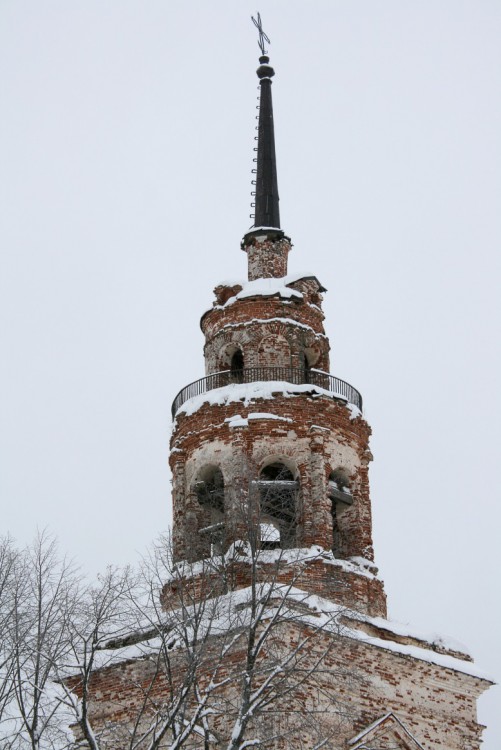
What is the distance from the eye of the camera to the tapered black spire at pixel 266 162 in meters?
28.7

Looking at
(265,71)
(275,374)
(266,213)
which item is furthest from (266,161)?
(275,374)

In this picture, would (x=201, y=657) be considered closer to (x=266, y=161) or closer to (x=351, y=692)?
(x=351, y=692)

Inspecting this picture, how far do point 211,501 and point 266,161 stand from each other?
29.9 ft

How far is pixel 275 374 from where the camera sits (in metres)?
25.7

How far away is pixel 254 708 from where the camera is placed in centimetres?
1686

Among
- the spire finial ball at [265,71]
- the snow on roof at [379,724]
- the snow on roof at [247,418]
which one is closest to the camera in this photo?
the snow on roof at [379,724]

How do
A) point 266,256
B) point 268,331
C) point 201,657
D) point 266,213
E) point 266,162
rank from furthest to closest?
1. point 266,162
2. point 266,213
3. point 266,256
4. point 268,331
5. point 201,657

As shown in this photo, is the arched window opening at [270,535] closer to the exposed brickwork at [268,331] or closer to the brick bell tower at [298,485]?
the brick bell tower at [298,485]

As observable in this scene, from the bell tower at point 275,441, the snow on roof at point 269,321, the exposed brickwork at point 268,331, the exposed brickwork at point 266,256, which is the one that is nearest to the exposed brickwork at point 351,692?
the bell tower at point 275,441

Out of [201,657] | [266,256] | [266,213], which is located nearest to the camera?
[201,657]

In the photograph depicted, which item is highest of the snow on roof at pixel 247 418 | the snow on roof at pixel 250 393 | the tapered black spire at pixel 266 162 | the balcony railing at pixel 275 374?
the tapered black spire at pixel 266 162

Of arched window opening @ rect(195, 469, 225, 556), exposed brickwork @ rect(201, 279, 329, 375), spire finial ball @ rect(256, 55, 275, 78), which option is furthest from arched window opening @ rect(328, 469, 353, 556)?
spire finial ball @ rect(256, 55, 275, 78)

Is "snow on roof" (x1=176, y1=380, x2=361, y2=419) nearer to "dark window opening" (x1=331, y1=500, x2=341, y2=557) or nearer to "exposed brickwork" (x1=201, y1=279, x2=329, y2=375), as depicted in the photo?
"exposed brickwork" (x1=201, y1=279, x2=329, y2=375)

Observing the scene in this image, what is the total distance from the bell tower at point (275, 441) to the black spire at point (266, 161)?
926 mm
